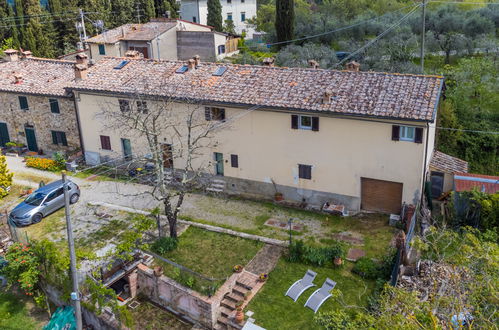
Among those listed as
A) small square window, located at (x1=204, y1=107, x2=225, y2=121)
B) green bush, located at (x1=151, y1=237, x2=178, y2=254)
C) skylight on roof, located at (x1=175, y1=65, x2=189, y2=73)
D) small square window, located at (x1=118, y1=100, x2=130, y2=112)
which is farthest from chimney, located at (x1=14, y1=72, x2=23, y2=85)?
green bush, located at (x1=151, y1=237, x2=178, y2=254)

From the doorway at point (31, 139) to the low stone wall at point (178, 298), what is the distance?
1871 centimetres

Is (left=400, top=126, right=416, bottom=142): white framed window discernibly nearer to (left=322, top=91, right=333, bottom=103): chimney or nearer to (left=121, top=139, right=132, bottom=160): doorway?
(left=322, top=91, right=333, bottom=103): chimney

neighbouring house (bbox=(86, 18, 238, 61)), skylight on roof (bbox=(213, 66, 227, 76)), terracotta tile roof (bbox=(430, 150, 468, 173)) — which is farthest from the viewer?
neighbouring house (bbox=(86, 18, 238, 61))

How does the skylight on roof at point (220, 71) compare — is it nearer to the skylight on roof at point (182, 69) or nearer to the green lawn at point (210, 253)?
the skylight on roof at point (182, 69)

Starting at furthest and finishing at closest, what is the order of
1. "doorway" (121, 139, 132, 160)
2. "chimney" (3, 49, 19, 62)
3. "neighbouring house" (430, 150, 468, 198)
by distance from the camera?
"chimney" (3, 49, 19, 62) < "doorway" (121, 139, 132, 160) < "neighbouring house" (430, 150, 468, 198)

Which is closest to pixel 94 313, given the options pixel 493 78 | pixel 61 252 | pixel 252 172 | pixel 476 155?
pixel 61 252

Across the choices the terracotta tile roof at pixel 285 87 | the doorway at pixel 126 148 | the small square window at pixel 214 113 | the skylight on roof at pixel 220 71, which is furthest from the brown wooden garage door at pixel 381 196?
the doorway at pixel 126 148

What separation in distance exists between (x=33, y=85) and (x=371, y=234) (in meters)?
25.3

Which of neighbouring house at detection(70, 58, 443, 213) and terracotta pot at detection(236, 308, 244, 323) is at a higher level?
neighbouring house at detection(70, 58, 443, 213)

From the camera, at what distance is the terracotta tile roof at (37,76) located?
32.9 meters

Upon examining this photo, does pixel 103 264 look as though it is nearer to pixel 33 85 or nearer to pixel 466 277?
pixel 466 277

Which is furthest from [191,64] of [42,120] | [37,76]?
[37,76]

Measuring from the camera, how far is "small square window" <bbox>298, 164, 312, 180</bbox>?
84.3ft

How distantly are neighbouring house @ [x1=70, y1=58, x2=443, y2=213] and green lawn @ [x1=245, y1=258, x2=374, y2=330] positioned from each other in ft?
18.5
